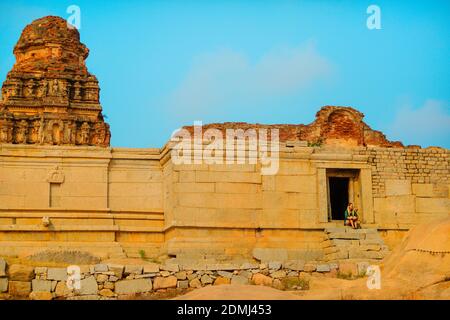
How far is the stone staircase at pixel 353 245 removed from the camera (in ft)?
73.4

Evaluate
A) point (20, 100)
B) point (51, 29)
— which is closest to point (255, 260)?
point (20, 100)

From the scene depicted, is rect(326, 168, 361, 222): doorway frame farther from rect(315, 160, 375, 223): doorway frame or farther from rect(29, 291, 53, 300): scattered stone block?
rect(29, 291, 53, 300): scattered stone block

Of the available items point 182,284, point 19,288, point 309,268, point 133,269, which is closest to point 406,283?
point 309,268

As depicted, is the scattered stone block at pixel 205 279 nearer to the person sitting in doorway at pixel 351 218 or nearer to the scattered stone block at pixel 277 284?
the scattered stone block at pixel 277 284

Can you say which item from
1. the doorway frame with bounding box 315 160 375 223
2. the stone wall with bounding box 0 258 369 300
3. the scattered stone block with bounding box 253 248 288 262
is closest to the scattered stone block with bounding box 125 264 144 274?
the stone wall with bounding box 0 258 369 300

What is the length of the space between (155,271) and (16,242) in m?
4.81

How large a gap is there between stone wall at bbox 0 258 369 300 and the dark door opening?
20.1ft

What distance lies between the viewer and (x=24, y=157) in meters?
23.8

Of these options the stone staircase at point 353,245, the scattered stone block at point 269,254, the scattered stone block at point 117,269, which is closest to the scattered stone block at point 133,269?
the scattered stone block at point 117,269

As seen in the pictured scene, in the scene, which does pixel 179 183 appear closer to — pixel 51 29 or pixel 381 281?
pixel 381 281

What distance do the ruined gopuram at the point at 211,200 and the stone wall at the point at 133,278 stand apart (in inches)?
77.5

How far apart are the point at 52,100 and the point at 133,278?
26.1m
